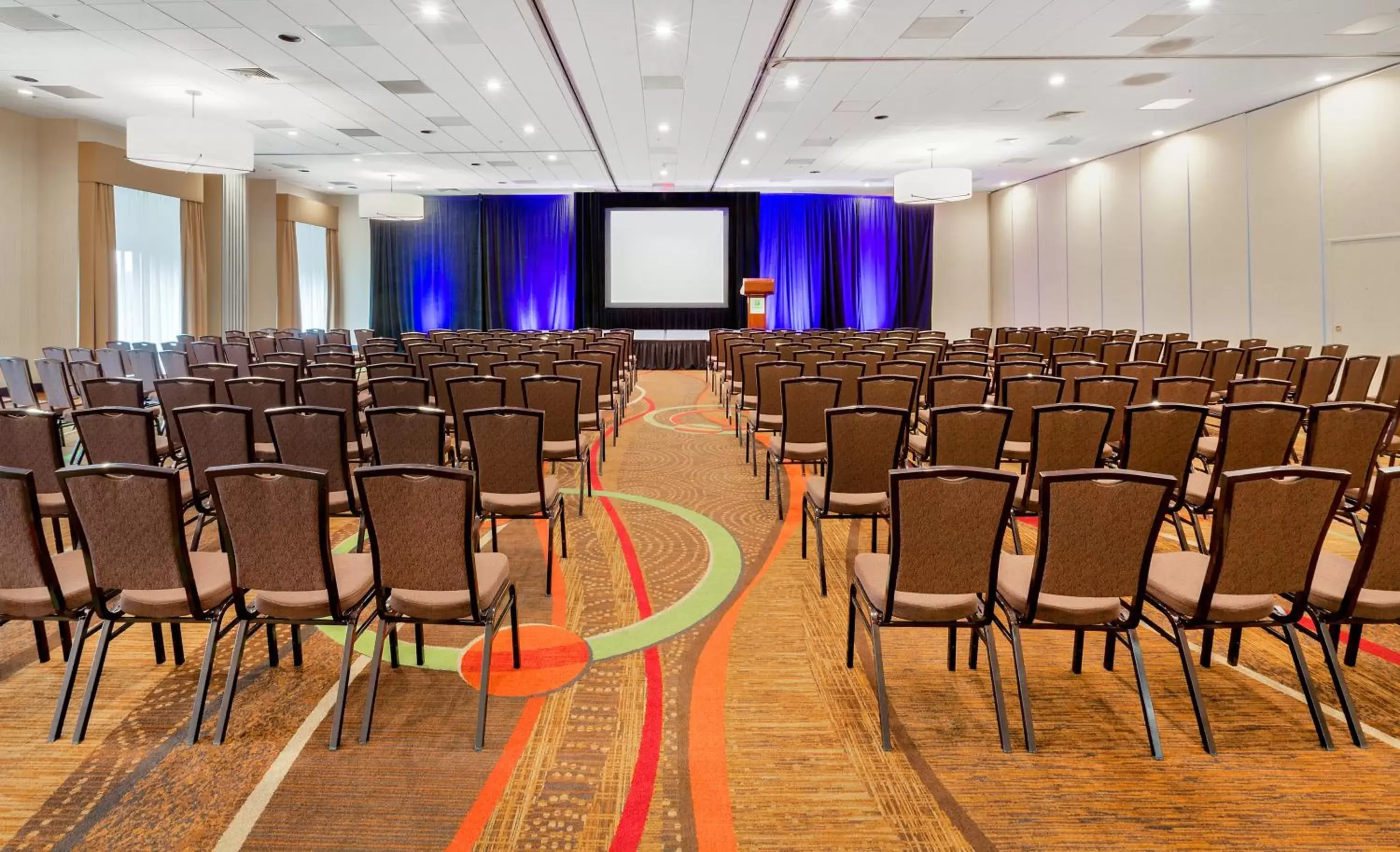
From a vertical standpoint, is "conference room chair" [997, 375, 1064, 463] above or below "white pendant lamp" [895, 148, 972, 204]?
below

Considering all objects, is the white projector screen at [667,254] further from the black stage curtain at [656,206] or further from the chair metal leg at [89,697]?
the chair metal leg at [89,697]

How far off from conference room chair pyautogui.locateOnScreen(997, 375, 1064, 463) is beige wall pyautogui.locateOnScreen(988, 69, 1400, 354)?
305 inches

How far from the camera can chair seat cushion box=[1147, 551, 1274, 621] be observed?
8.76 ft

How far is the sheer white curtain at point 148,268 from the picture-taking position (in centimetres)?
1323

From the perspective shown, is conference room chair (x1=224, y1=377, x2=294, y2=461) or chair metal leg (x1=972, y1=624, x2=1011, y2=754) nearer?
chair metal leg (x1=972, y1=624, x2=1011, y2=754)

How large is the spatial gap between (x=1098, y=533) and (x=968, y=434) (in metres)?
1.71

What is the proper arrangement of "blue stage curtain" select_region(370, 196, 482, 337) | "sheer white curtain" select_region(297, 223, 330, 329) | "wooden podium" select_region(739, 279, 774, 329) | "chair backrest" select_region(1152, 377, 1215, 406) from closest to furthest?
"chair backrest" select_region(1152, 377, 1215, 406) → "wooden podium" select_region(739, 279, 774, 329) → "sheer white curtain" select_region(297, 223, 330, 329) → "blue stage curtain" select_region(370, 196, 482, 337)

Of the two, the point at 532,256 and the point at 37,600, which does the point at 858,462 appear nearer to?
the point at 37,600

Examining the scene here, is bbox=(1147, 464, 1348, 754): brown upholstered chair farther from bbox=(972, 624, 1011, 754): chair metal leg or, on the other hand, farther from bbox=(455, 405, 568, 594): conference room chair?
bbox=(455, 405, 568, 594): conference room chair

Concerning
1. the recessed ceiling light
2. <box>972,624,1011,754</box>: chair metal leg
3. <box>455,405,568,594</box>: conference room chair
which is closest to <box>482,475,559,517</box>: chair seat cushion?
<box>455,405,568,594</box>: conference room chair

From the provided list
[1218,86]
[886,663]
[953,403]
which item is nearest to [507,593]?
[886,663]

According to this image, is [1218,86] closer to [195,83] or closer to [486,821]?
[486,821]

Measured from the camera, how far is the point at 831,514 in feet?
13.8

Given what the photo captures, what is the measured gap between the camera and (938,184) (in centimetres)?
1339
